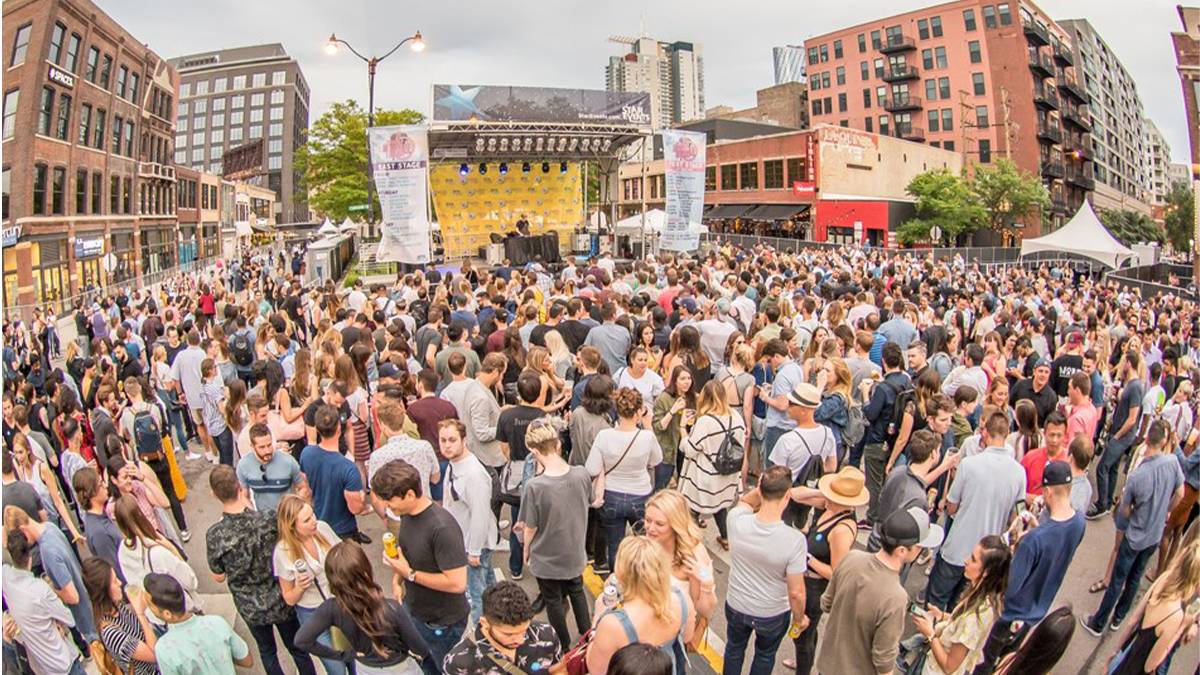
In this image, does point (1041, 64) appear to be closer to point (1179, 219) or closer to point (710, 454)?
point (1179, 219)

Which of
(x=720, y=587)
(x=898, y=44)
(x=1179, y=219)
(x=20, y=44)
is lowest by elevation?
(x=720, y=587)

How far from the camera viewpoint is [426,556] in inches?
162

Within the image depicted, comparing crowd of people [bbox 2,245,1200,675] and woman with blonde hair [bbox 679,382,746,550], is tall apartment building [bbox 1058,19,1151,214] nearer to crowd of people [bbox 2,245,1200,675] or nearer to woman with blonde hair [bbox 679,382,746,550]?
crowd of people [bbox 2,245,1200,675]

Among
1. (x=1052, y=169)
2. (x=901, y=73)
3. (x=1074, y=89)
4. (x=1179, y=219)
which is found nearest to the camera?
(x=1179, y=219)

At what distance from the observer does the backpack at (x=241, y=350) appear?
29.0ft

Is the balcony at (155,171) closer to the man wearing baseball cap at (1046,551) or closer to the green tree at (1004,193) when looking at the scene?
the man wearing baseball cap at (1046,551)

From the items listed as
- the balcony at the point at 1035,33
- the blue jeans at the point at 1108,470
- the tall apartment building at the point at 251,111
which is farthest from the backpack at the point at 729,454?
the tall apartment building at the point at 251,111

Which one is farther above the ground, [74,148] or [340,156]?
[340,156]

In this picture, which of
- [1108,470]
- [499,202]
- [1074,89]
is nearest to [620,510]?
[1108,470]

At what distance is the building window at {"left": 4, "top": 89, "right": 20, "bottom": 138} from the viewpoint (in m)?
28.0

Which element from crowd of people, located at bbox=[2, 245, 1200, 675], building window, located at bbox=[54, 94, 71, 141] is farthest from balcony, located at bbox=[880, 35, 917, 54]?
crowd of people, located at bbox=[2, 245, 1200, 675]

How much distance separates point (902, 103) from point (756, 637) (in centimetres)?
6350

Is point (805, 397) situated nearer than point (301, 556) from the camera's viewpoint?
No

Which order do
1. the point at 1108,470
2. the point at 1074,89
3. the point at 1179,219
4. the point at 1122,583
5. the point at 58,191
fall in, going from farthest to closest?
1. the point at 1074,89
2. the point at 1179,219
3. the point at 58,191
4. the point at 1108,470
5. the point at 1122,583
